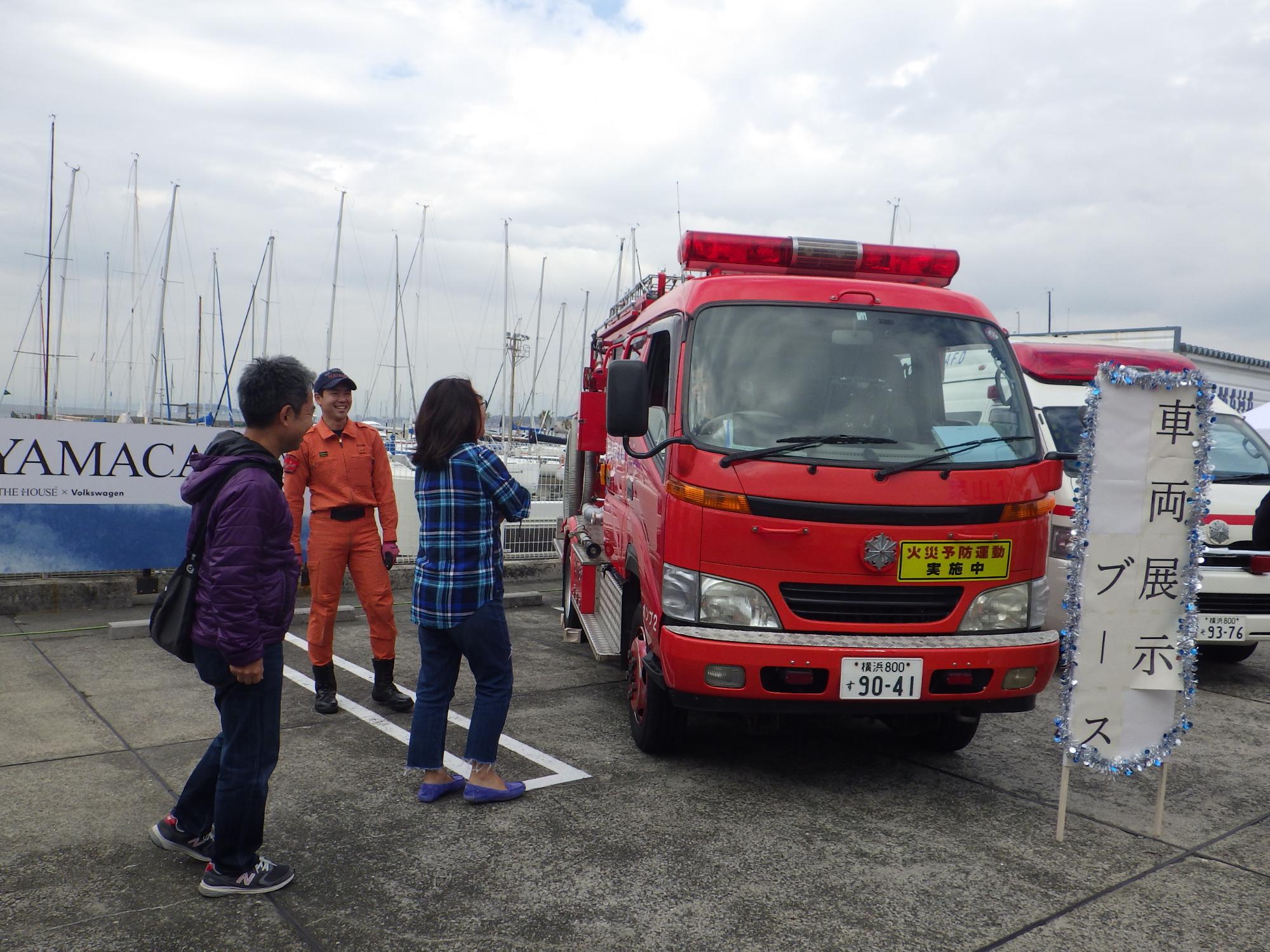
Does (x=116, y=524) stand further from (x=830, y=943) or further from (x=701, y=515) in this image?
(x=830, y=943)

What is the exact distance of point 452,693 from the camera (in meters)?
4.25

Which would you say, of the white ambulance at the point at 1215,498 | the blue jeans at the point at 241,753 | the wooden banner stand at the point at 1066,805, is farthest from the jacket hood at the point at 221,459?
the white ambulance at the point at 1215,498

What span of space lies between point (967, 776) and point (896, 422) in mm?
1871

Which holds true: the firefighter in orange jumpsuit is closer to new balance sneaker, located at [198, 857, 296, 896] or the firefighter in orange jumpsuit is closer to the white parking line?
the white parking line

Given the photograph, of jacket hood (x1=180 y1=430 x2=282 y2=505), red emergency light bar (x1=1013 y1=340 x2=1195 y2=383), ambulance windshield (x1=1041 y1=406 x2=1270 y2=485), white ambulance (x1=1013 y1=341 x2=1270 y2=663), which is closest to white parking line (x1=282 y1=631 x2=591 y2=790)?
jacket hood (x1=180 y1=430 x2=282 y2=505)

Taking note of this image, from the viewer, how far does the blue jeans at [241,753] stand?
129 inches

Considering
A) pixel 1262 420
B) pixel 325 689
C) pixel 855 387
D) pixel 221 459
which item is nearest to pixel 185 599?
pixel 221 459

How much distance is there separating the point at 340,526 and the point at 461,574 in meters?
1.79

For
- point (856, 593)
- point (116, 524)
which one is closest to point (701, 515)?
point (856, 593)

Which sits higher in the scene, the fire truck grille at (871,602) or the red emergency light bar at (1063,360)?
the red emergency light bar at (1063,360)

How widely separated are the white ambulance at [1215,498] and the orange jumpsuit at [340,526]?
433 cm

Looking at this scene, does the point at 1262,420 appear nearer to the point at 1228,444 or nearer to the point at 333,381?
the point at 1228,444

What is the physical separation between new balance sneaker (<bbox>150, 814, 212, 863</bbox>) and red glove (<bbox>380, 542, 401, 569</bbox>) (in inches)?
86.2

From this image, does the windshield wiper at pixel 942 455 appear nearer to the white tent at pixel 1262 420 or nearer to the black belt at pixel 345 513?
the black belt at pixel 345 513
